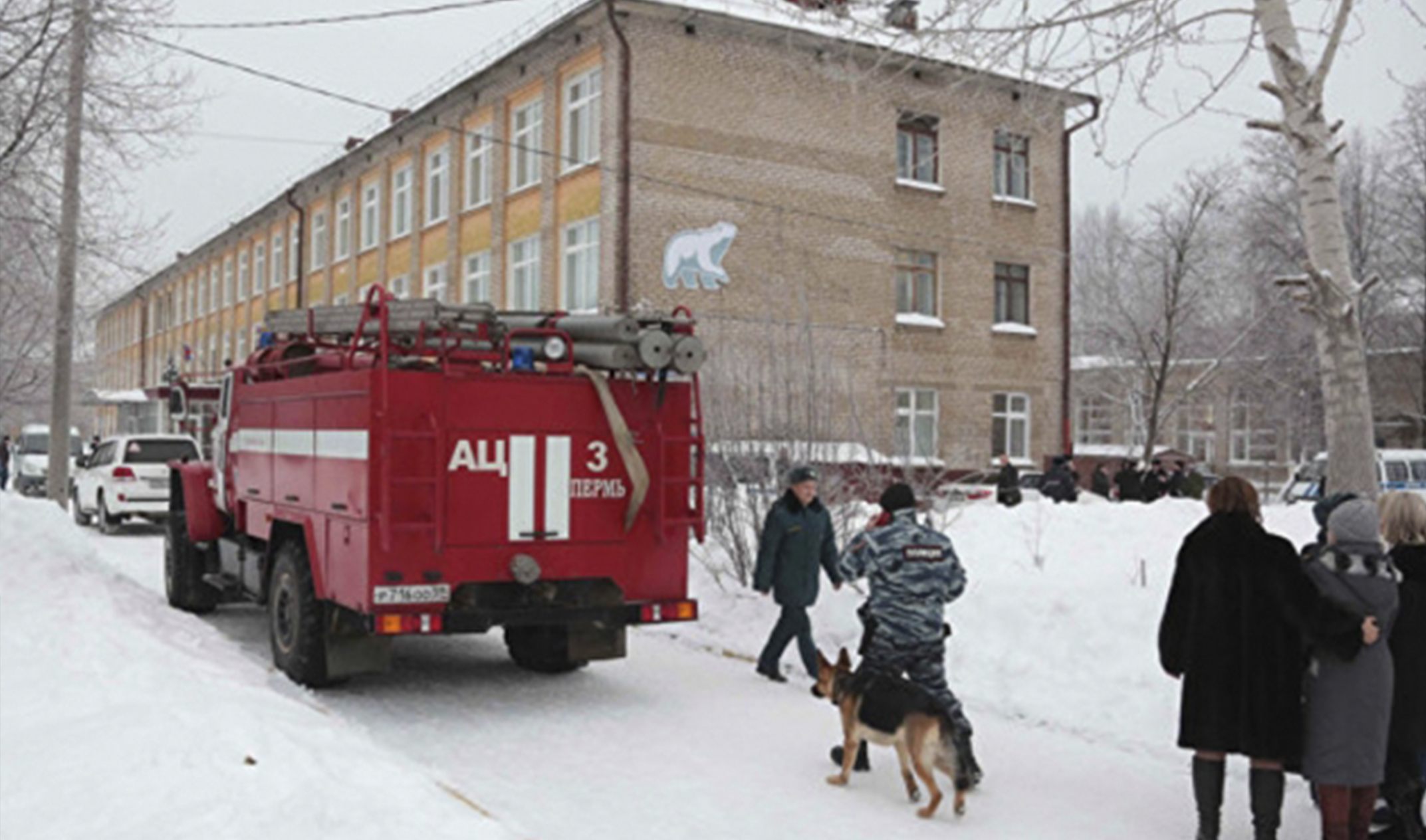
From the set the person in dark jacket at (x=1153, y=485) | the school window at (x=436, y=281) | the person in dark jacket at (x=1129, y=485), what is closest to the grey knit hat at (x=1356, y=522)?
the person in dark jacket at (x=1153, y=485)

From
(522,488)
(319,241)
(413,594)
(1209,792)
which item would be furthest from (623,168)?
(319,241)

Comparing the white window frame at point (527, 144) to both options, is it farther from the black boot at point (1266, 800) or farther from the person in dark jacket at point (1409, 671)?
the black boot at point (1266, 800)

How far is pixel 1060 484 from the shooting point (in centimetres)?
2220

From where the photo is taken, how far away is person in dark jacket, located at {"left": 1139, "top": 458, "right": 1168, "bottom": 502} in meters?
24.1

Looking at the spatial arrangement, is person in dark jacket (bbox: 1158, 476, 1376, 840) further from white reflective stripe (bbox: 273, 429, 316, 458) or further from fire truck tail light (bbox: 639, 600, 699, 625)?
white reflective stripe (bbox: 273, 429, 316, 458)

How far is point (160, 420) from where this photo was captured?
155 feet

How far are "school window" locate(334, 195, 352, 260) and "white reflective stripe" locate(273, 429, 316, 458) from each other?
33.2 meters

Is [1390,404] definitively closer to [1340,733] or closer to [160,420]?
[160,420]

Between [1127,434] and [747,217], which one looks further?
[1127,434]

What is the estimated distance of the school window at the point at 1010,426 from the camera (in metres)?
32.1

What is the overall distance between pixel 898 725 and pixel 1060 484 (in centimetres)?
1624

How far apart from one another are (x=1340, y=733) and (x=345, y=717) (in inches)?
236

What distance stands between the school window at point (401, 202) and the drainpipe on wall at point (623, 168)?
1276 centimetres

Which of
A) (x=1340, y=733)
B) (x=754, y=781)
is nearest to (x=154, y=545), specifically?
(x=754, y=781)
